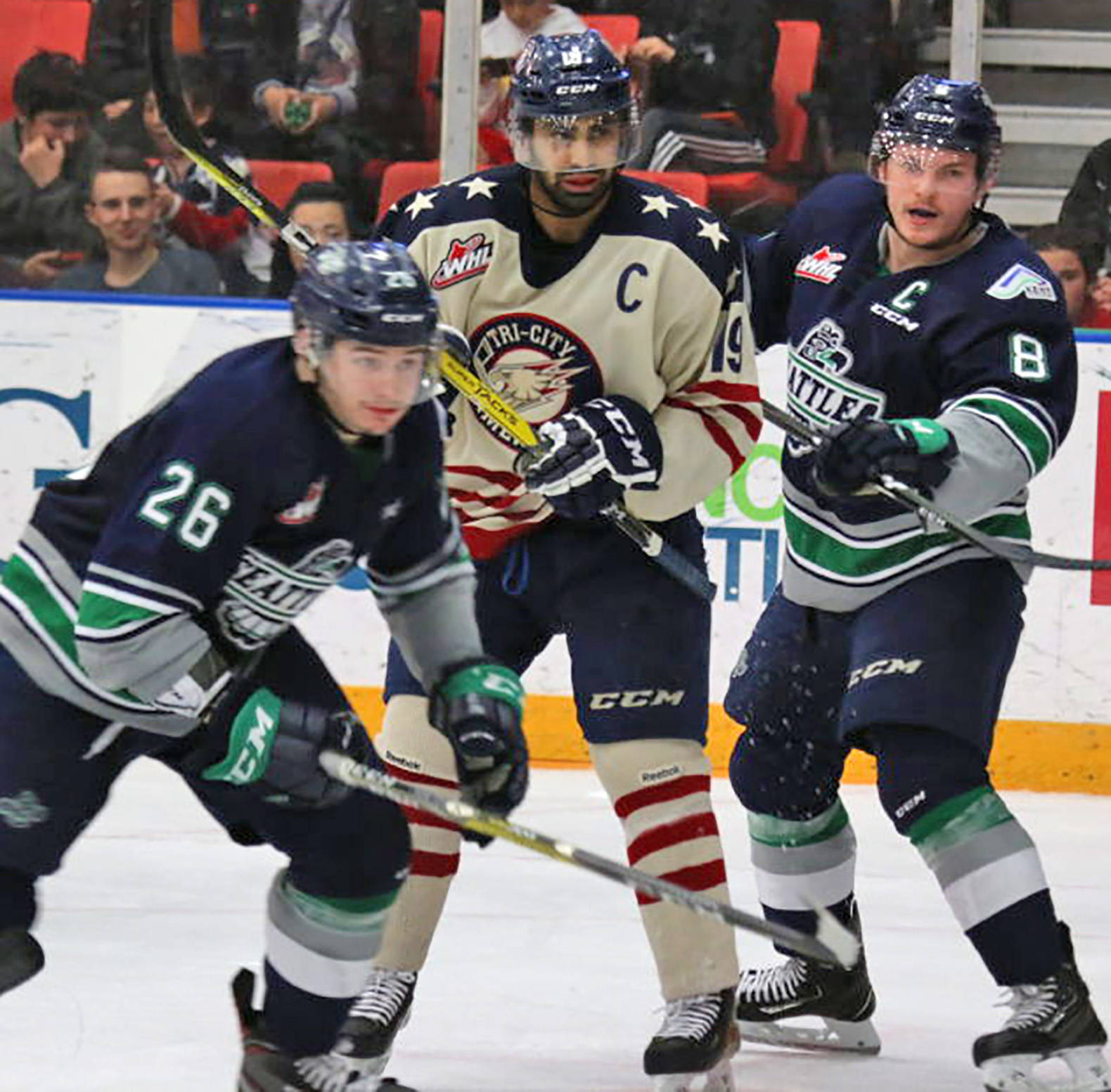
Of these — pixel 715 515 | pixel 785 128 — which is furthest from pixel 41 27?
pixel 715 515

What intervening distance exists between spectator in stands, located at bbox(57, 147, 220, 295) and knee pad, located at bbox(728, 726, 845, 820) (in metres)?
2.24

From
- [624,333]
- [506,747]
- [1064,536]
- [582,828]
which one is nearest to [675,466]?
[624,333]

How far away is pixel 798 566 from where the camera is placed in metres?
3.24

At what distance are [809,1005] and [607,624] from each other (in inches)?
25.5

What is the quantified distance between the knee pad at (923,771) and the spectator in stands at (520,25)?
2.57 m

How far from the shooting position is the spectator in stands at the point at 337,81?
528cm

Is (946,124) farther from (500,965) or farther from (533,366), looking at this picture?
(500,965)

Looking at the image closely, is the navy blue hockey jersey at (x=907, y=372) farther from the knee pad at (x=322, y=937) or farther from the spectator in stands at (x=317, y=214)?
the spectator in stands at (x=317, y=214)

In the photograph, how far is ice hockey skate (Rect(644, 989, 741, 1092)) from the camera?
9.68ft

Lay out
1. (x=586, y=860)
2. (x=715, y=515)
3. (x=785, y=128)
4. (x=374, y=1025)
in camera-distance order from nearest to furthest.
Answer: (x=586, y=860) < (x=374, y=1025) < (x=715, y=515) < (x=785, y=128)

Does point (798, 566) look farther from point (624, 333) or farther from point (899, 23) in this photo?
point (899, 23)

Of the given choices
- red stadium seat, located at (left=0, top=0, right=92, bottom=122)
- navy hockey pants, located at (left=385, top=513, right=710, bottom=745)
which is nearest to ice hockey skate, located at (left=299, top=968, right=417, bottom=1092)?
navy hockey pants, located at (left=385, top=513, right=710, bottom=745)

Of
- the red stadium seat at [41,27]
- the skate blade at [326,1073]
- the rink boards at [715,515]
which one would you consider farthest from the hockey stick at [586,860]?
the red stadium seat at [41,27]

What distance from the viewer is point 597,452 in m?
2.96
